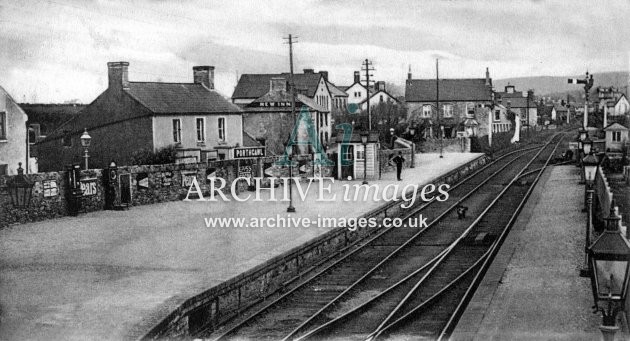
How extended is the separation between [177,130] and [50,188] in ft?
47.2

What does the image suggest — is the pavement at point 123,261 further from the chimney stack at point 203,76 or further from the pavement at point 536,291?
the chimney stack at point 203,76

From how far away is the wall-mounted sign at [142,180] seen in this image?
22891 mm

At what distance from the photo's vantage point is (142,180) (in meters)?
23.1

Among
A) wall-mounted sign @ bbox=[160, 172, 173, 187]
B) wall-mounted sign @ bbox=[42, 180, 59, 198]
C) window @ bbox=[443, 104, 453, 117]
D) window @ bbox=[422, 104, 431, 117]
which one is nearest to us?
wall-mounted sign @ bbox=[42, 180, 59, 198]

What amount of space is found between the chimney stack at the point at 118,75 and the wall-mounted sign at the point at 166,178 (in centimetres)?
1037

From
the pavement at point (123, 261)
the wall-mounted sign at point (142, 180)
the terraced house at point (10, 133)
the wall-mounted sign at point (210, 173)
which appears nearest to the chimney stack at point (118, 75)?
the terraced house at point (10, 133)

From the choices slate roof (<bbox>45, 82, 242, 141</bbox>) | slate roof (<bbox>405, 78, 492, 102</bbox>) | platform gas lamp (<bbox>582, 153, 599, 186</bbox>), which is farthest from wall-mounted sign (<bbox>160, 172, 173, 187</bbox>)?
slate roof (<bbox>405, 78, 492, 102</bbox>)

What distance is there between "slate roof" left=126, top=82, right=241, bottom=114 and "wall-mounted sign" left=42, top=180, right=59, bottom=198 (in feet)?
42.2

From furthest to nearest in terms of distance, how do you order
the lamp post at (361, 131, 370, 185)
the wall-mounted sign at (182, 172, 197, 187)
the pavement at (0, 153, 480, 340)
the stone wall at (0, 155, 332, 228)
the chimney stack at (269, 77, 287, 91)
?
the chimney stack at (269, 77, 287, 91), the lamp post at (361, 131, 370, 185), the wall-mounted sign at (182, 172, 197, 187), the stone wall at (0, 155, 332, 228), the pavement at (0, 153, 480, 340)

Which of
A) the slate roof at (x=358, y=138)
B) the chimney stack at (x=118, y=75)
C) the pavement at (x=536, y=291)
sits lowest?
the pavement at (x=536, y=291)

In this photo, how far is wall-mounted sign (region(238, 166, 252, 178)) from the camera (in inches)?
1097

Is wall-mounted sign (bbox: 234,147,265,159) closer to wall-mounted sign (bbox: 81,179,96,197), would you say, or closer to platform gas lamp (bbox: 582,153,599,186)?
wall-mounted sign (bbox: 81,179,96,197)

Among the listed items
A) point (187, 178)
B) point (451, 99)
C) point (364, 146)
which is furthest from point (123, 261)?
point (451, 99)

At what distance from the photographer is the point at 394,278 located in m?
15.5
